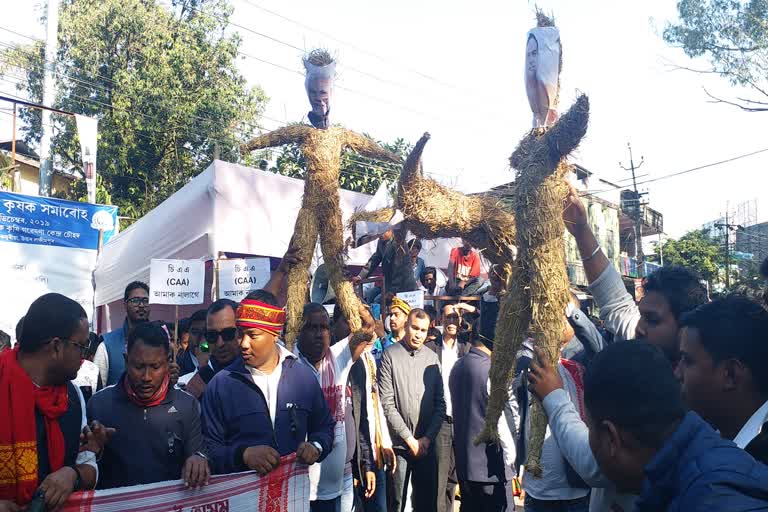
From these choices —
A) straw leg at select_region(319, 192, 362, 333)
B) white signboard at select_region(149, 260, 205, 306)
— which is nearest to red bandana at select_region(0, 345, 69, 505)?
straw leg at select_region(319, 192, 362, 333)

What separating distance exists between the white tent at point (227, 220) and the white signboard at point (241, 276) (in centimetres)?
183

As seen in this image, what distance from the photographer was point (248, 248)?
10492 millimetres

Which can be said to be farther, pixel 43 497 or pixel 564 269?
pixel 564 269

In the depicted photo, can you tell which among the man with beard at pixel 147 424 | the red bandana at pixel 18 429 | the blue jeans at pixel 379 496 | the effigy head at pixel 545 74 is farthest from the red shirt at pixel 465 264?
the red bandana at pixel 18 429

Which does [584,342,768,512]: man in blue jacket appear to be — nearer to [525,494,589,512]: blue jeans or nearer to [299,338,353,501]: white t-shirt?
[525,494,589,512]: blue jeans

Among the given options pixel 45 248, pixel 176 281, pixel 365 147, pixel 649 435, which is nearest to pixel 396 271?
pixel 365 147

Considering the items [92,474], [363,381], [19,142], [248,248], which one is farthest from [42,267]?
[19,142]

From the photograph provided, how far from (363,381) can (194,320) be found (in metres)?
1.55

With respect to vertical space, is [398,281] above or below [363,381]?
above

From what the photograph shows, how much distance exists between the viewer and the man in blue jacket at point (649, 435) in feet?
4.75

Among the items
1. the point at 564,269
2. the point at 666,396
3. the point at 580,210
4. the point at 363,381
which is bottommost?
the point at 363,381

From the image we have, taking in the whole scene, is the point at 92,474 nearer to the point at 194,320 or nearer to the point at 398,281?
the point at 194,320

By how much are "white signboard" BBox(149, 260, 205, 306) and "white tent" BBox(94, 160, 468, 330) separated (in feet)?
4.71

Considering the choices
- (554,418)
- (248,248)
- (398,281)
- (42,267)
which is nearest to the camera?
(554,418)
